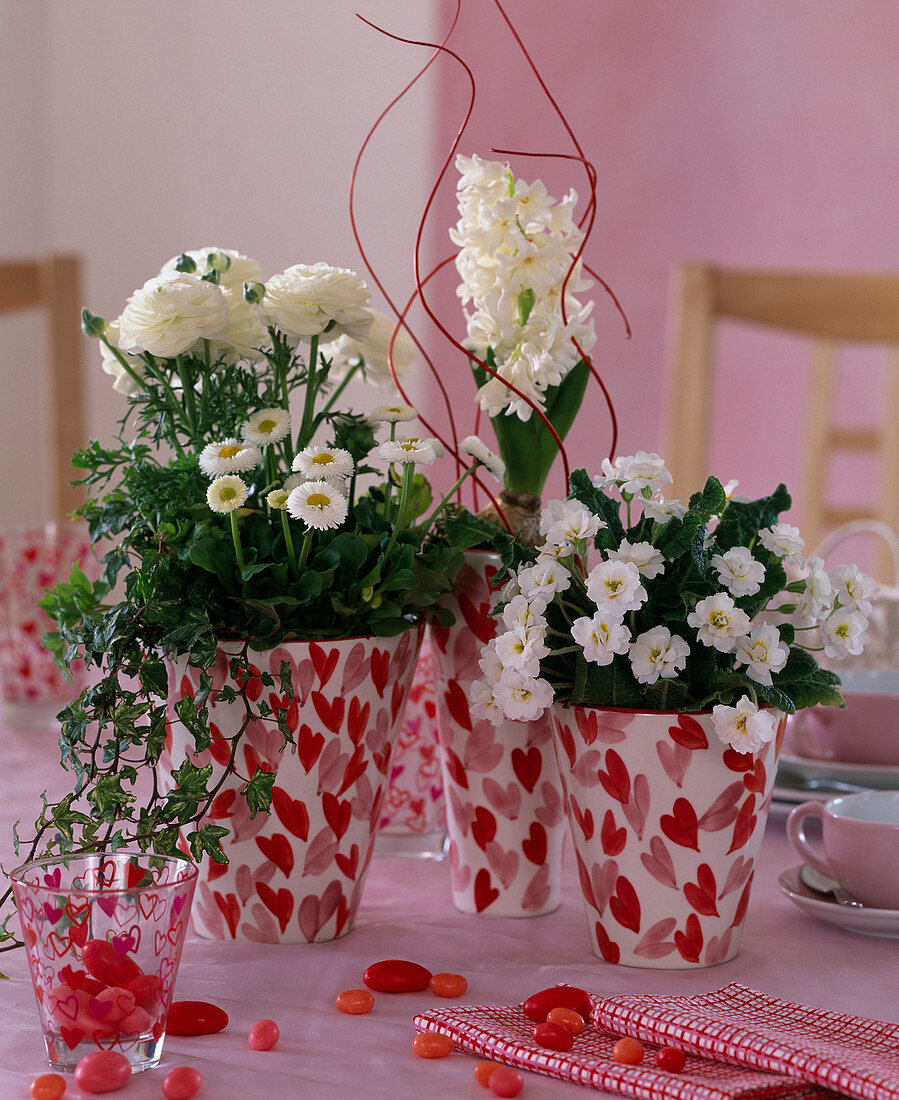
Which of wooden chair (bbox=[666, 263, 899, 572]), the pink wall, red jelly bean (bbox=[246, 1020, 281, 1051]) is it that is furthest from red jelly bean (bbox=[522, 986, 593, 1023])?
the pink wall

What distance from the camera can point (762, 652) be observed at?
0.59m

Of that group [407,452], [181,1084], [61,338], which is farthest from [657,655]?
[61,338]

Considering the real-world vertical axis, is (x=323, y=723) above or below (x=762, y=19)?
below

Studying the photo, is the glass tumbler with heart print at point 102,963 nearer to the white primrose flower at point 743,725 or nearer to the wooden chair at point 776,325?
the white primrose flower at point 743,725

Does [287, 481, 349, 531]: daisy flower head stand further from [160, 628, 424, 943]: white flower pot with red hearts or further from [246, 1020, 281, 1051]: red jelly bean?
[246, 1020, 281, 1051]: red jelly bean

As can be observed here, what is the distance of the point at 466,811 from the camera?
72 centimetres

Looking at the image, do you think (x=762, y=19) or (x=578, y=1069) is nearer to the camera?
(x=578, y=1069)

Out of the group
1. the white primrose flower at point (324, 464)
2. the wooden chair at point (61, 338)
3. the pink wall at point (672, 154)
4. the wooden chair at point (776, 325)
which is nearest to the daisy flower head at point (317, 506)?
the white primrose flower at point (324, 464)

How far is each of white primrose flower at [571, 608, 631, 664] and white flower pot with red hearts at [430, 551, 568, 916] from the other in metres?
0.13

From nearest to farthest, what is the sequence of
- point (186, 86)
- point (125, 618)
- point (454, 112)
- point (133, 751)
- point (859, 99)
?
1. point (125, 618)
2. point (133, 751)
3. point (859, 99)
4. point (454, 112)
5. point (186, 86)

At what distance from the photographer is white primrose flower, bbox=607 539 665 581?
1.92 feet

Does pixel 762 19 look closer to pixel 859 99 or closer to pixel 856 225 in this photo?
pixel 859 99

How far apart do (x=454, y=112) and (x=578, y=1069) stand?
2.53 meters

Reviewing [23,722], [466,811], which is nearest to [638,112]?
[23,722]
